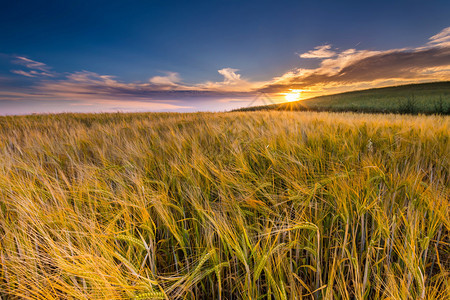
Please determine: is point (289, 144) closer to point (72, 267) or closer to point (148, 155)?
point (148, 155)

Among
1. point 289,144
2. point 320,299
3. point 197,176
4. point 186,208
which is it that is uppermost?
point 289,144

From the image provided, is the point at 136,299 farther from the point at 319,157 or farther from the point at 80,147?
the point at 80,147

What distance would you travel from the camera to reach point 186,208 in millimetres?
991

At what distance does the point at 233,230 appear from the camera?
729mm

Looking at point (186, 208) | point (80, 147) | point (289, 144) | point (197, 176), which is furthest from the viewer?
point (80, 147)

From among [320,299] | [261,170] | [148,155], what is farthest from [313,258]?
[148,155]

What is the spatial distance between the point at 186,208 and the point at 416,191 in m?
1.06

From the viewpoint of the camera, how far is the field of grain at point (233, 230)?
0.57 m

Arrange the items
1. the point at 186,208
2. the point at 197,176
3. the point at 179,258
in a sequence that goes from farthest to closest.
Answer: the point at 197,176
the point at 186,208
the point at 179,258

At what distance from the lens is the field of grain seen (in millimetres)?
567

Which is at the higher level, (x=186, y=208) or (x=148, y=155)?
(x=148, y=155)

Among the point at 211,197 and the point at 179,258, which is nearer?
the point at 179,258

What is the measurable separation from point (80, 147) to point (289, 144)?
6.67 ft

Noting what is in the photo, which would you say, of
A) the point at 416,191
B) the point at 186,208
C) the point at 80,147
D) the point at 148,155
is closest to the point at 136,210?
the point at 186,208
